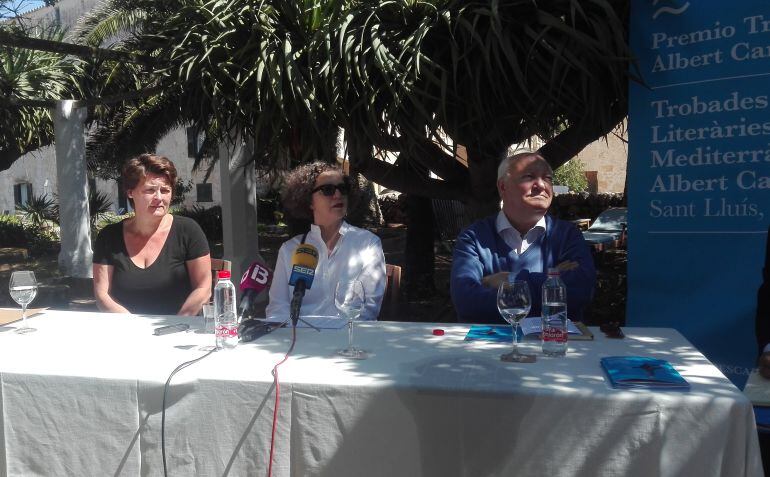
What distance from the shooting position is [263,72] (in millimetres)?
4551

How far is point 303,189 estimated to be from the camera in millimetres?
3646

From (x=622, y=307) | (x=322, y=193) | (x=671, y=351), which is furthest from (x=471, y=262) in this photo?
(x=622, y=307)

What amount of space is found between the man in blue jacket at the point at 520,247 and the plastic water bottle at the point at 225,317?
1.12 m

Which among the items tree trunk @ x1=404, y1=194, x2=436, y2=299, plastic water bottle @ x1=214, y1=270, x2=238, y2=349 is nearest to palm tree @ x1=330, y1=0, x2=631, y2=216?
plastic water bottle @ x1=214, y1=270, x2=238, y2=349

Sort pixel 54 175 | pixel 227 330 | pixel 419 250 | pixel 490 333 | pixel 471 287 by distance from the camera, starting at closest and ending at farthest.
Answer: pixel 227 330 < pixel 490 333 < pixel 471 287 < pixel 419 250 < pixel 54 175

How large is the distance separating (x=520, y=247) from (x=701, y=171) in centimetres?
105

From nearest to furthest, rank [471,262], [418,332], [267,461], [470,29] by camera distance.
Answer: [267,461] → [418,332] → [471,262] → [470,29]

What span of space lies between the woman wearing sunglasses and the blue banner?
144 cm

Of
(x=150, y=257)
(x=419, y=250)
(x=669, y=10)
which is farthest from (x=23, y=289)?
(x=419, y=250)

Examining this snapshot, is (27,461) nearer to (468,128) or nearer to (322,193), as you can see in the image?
(322,193)

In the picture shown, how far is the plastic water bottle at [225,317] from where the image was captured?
8.38 feet

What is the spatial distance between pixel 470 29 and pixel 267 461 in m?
2.83

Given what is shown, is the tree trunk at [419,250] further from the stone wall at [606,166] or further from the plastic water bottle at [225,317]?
the stone wall at [606,166]

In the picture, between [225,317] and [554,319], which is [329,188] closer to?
[225,317]
